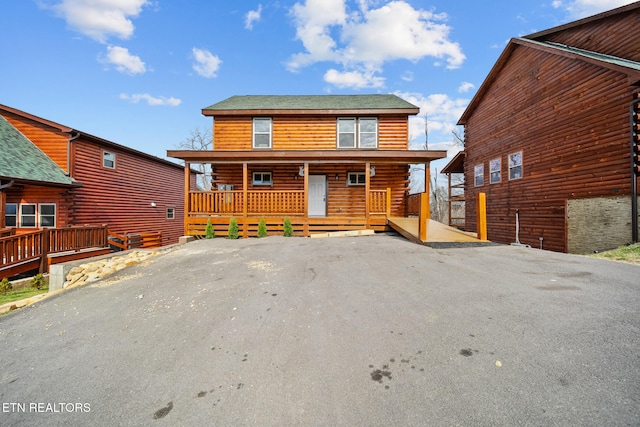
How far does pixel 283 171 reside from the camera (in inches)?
491

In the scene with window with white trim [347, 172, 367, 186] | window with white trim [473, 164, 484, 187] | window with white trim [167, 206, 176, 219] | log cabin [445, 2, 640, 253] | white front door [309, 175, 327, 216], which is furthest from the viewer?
window with white trim [167, 206, 176, 219]

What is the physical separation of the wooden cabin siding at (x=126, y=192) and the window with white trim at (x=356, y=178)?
43.6 feet

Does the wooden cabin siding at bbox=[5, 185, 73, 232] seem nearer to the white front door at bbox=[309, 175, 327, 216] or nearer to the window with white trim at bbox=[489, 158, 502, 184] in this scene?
the white front door at bbox=[309, 175, 327, 216]

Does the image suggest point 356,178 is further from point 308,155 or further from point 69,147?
point 69,147

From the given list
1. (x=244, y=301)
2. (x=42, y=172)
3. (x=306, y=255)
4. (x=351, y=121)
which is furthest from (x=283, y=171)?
(x=42, y=172)

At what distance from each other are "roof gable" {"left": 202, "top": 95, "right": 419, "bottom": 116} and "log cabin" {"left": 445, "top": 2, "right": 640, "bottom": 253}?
16.7ft

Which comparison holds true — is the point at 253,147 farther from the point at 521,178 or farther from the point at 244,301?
the point at 521,178

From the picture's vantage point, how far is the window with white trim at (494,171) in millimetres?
13320

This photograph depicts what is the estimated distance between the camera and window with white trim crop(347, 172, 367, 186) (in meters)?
12.4

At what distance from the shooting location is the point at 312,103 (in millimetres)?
13586

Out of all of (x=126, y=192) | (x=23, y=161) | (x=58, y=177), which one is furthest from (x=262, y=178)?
(x=23, y=161)

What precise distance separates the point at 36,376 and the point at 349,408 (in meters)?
3.07

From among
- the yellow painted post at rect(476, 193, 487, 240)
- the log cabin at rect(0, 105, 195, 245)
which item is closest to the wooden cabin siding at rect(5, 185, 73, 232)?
the log cabin at rect(0, 105, 195, 245)

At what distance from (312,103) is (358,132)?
316 centimetres
